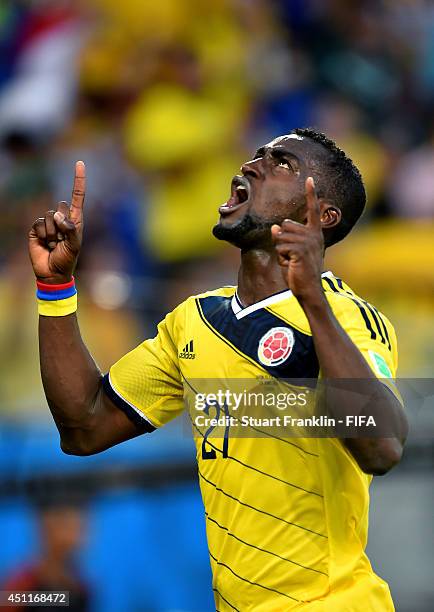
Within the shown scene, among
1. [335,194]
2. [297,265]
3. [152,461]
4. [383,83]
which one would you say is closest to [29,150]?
[383,83]

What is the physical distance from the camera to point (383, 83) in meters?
9.83

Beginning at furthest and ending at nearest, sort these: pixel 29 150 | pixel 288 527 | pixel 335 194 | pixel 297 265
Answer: pixel 29 150 < pixel 335 194 < pixel 288 527 < pixel 297 265

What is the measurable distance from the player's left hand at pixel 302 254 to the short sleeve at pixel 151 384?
906 millimetres

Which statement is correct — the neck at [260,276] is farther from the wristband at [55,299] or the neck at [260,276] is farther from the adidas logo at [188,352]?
the wristband at [55,299]

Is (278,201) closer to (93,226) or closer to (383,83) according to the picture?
(93,226)

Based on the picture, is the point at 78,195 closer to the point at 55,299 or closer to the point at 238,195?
the point at 55,299

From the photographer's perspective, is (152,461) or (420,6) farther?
A: (420,6)

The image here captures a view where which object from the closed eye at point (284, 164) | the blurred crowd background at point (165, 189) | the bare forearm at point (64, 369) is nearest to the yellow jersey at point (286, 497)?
the closed eye at point (284, 164)

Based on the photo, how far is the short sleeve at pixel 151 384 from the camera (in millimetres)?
4031

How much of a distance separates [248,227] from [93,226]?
5117 mm

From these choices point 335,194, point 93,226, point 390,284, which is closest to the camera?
point 335,194

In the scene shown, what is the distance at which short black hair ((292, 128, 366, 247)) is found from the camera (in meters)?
3.82

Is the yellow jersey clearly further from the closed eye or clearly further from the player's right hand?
the player's right hand

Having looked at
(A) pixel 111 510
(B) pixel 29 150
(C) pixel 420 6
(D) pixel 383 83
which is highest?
(C) pixel 420 6
